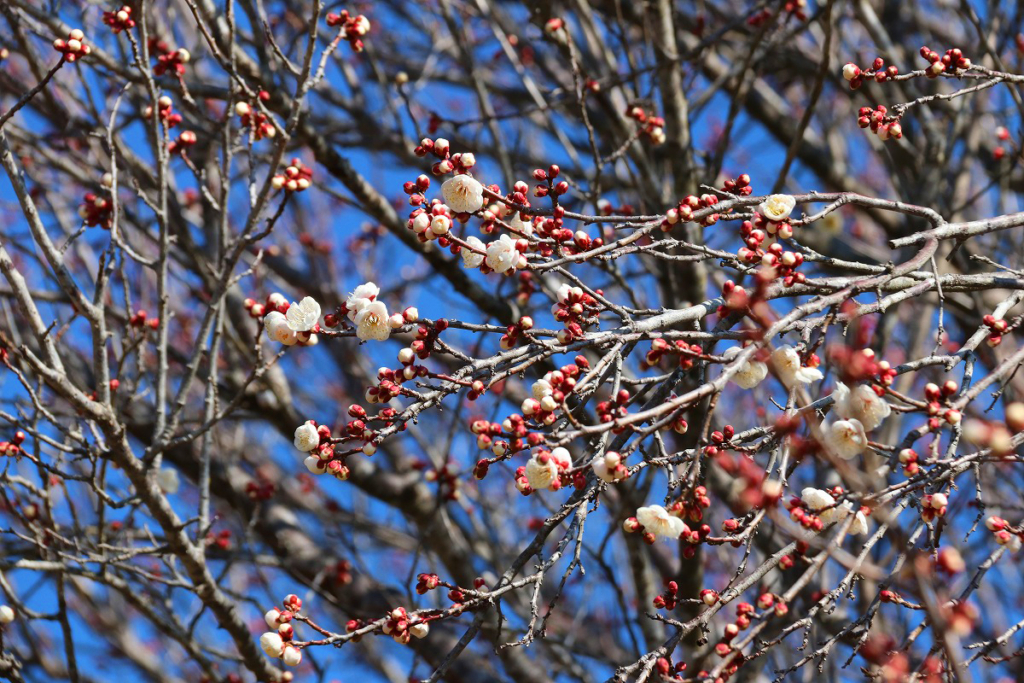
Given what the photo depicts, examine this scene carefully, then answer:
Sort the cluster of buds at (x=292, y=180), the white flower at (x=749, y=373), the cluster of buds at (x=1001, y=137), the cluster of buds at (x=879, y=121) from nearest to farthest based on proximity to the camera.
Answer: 1. the white flower at (x=749, y=373)
2. the cluster of buds at (x=879, y=121)
3. the cluster of buds at (x=292, y=180)
4. the cluster of buds at (x=1001, y=137)

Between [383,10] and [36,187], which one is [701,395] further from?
[383,10]

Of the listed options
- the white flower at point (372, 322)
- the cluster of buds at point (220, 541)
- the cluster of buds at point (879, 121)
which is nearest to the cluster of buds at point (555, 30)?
the cluster of buds at point (879, 121)

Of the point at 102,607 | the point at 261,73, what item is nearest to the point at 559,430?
the point at 261,73

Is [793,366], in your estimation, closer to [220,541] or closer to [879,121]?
[879,121]

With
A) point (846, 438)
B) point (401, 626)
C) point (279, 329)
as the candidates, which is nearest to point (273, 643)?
point (401, 626)

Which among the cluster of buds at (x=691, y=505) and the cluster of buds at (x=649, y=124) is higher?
the cluster of buds at (x=649, y=124)

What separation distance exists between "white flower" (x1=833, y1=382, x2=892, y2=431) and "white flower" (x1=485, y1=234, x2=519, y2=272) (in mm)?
774

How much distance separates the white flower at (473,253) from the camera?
83.9 inches

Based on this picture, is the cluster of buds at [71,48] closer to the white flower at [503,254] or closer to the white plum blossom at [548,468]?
the white flower at [503,254]

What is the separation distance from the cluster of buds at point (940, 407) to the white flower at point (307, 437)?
139 centimetres

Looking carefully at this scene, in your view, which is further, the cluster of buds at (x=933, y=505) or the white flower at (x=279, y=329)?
the white flower at (x=279, y=329)

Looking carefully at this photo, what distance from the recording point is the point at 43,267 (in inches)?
129

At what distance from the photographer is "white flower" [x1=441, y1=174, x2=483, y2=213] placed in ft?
6.95

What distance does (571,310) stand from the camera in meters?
2.16
